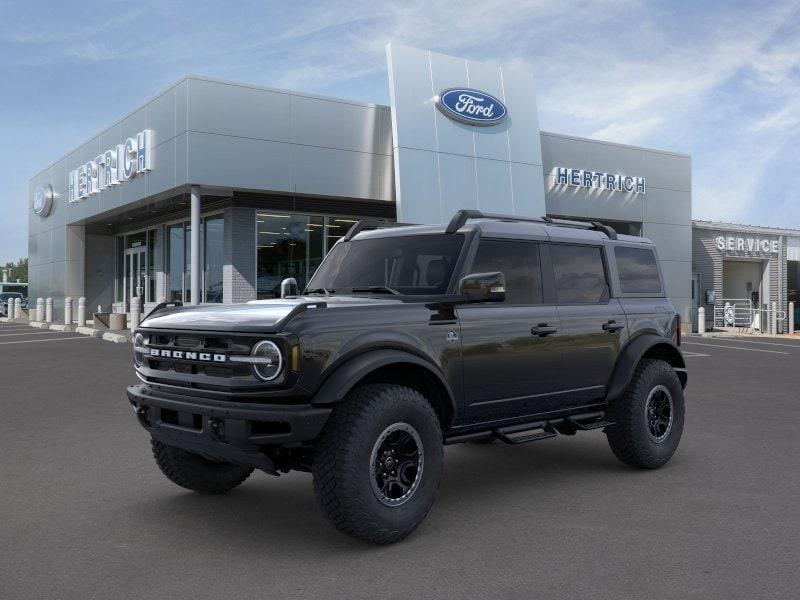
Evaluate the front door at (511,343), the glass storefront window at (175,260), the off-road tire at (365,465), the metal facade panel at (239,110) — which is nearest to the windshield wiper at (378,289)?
the front door at (511,343)

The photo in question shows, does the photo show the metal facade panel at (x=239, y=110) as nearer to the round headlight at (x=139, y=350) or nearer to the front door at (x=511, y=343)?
the round headlight at (x=139, y=350)

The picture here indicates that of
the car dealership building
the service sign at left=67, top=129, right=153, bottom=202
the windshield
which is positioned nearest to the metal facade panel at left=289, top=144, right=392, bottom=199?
the car dealership building

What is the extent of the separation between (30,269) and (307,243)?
21452mm

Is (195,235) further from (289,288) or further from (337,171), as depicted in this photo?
(289,288)

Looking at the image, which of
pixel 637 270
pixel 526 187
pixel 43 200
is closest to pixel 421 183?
pixel 526 187

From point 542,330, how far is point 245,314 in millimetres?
2235

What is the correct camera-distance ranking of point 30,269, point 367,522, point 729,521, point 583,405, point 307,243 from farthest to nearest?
point 30,269, point 307,243, point 583,405, point 729,521, point 367,522

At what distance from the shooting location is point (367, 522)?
428cm

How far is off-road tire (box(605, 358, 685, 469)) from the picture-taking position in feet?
20.3

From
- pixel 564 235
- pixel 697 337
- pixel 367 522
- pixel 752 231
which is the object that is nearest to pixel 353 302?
pixel 367 522

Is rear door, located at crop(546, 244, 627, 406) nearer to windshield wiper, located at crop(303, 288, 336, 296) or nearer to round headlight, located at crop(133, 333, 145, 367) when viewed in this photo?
windshield wiper, located at crop(303, 288, 336, 296)

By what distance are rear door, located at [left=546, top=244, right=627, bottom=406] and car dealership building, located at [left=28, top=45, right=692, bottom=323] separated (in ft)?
50.0

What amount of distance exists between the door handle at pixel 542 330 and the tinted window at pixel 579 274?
34 cm

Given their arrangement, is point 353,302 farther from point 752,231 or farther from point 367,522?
point 752,231
